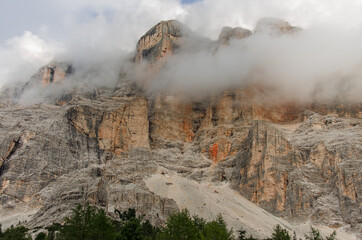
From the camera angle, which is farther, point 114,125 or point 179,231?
point 114,125

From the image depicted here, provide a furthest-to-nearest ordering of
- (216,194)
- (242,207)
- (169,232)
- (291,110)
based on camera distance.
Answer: (291,110), (216,194), (242,207), (169,232)

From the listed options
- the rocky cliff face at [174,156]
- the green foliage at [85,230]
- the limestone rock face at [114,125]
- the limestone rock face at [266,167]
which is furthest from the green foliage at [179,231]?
the limestone rock face at [114,125]

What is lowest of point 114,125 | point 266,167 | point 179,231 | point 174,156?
point 174,156

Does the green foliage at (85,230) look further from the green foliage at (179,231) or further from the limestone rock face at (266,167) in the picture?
the limestone rock face at (266,167)

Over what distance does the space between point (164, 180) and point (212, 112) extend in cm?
5638

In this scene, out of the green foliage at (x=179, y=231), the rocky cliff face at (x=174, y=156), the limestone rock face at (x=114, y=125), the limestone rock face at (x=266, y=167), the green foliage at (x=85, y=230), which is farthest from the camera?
the limestone rock face at (x=114, y=125)

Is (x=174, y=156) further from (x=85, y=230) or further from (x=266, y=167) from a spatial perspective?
(x=85, y=230)

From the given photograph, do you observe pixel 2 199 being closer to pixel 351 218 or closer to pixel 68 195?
pixel 68 195

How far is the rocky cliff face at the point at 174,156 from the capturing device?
131625 mm

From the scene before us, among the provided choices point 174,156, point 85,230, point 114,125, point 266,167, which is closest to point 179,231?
point 85,230

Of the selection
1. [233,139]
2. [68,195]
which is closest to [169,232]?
[68,195]

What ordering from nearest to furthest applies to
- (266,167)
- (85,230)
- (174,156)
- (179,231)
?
(85,230) < (179,231) < (266,167) < (174,156)

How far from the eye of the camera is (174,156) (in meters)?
179

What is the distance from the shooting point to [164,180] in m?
150
